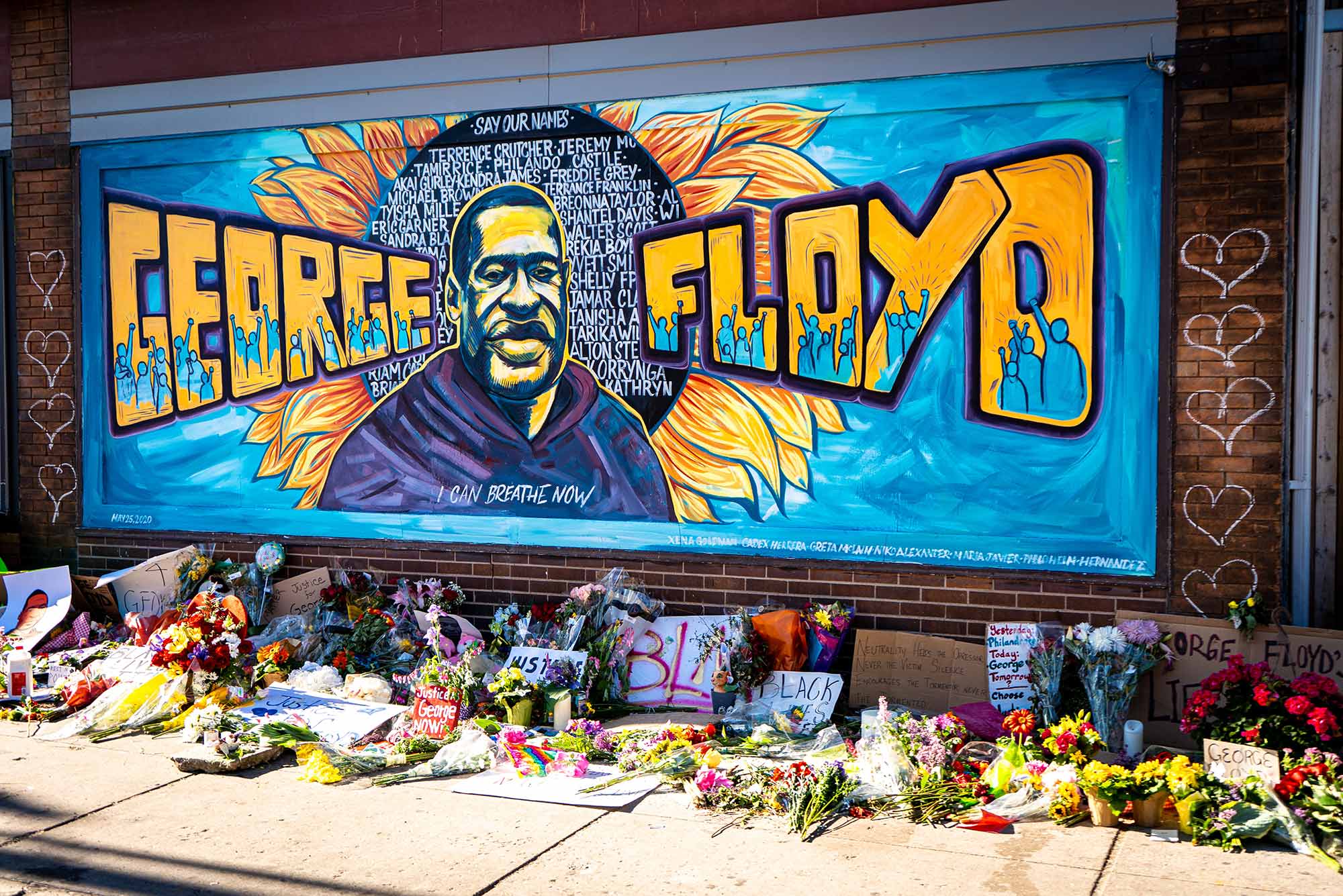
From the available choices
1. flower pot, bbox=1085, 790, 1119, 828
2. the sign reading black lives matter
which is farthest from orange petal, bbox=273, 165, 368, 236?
flower pot, bbox=1085, 790, 1119, 828

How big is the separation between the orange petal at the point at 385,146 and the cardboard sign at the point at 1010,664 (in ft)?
17.5

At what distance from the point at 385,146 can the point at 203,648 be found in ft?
12.5

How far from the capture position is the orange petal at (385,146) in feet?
29.2

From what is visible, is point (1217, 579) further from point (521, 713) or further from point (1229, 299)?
point (521, 713)

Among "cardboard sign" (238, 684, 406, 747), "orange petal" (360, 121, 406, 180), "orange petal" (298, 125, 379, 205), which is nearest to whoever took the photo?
"cardboard sign" (238, 684, 406, 747)

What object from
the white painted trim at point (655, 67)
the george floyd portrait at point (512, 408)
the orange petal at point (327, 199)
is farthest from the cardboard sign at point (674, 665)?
the orange petal at point (327, 199)

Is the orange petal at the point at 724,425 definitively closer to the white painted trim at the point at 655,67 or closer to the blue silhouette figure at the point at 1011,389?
the blue silhouette figure at the point at 1011,389

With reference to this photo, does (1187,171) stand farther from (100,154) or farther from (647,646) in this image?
(100,154)

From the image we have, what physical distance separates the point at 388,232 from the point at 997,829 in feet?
19.7

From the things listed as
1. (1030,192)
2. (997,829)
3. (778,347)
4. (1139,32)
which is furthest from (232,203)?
(997,829)

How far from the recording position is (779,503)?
7938mm

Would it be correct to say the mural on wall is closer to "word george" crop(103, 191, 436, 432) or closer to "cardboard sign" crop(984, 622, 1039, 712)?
"word george" crop(103, 191, 436, 432)

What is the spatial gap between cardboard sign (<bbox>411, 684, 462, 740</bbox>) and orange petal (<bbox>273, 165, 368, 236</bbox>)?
369 cm

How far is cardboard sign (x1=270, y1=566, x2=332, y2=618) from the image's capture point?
9078mm
